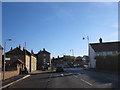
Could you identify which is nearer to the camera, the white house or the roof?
the white house

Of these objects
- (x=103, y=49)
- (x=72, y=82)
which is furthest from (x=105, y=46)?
(x=72, y=82)

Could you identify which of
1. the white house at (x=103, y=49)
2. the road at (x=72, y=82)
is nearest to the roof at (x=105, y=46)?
the white house at (x=103, y=49)

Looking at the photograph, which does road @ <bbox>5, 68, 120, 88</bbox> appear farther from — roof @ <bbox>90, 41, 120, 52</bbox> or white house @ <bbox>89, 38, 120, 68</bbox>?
roof @ <bbox>90, 41, 120, 52</bbox>

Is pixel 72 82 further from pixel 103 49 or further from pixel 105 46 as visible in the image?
pixel 105 46

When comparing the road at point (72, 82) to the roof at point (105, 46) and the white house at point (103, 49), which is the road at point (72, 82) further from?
the roof at point (105, 46)

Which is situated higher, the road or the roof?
the roof

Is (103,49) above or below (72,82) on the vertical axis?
→ above

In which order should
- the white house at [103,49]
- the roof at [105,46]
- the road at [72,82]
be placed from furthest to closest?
the roof at [105,46]
the white house at [103,49]
the road at [72,82]

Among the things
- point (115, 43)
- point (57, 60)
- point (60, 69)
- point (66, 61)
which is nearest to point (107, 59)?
point (60, 69)

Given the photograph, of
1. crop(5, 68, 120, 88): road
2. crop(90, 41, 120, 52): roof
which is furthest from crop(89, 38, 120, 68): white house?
crop(5, 68, 120, 88): road

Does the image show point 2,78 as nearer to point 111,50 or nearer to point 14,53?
point 14,53

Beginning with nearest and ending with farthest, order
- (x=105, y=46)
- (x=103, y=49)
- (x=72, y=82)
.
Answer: (x=72, y=82)
(x=103, y=49)
(x=105, y=46)

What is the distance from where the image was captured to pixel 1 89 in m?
16.9

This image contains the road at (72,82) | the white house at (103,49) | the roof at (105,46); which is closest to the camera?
the road at (72,82)
